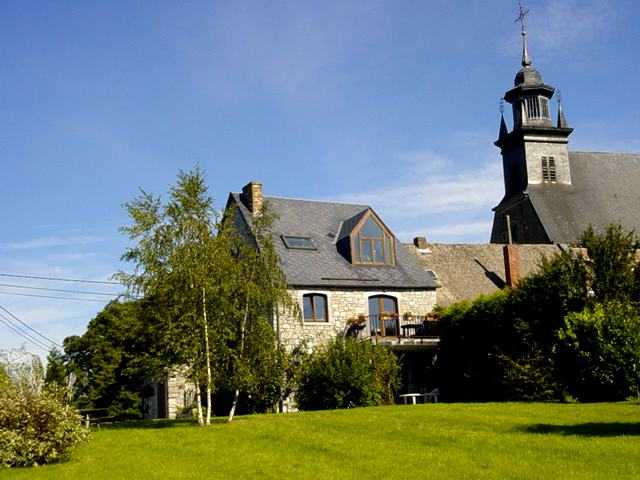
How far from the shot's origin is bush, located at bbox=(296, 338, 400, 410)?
27984 millimetres

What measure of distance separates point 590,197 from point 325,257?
89.1 ft

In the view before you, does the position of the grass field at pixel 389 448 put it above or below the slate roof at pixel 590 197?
below

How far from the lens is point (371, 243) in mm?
36531

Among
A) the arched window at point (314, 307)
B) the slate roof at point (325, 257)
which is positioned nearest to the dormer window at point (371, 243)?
the slate roof at point (325, 257)

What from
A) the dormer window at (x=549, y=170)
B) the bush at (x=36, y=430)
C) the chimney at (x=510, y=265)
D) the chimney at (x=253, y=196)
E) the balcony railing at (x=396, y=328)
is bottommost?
the bush at (x=36, y=430)

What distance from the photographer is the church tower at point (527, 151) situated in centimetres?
5738

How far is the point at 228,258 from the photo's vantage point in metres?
23.9

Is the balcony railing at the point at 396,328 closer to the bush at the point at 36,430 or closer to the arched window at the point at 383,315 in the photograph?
the arched window at the point at 383,315

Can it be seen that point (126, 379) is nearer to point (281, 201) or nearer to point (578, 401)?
point (281, 201)

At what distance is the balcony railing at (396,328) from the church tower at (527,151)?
23.6 metres

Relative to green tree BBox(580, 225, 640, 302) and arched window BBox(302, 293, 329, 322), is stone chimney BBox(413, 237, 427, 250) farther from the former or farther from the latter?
green tree BBox(580, 225, 640, 302)

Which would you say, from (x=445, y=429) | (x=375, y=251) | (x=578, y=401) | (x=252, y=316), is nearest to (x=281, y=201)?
(x=375, y=251)

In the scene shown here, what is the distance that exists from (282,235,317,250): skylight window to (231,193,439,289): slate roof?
0.19 meters

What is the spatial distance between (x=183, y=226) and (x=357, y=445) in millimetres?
9713
